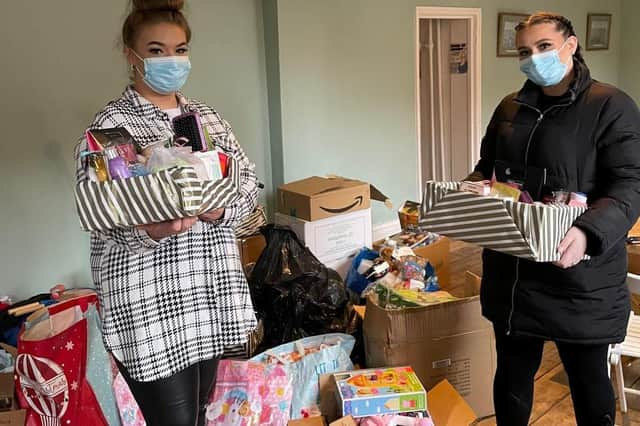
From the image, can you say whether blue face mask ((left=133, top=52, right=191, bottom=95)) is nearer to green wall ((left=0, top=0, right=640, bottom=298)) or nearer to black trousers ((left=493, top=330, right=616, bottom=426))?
black trousers ((left=493, top=330, right=616, bottom=426))

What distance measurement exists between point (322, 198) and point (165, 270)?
5.90ft

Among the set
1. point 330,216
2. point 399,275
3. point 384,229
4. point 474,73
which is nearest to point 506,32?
point 474,73

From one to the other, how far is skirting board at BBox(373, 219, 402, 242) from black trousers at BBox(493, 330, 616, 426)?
249cm

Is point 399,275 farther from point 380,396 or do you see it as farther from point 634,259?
point 634,259

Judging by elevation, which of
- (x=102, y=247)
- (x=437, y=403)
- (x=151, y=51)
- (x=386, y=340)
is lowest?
(x=437, y=403)

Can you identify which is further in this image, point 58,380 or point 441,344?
point 441,344

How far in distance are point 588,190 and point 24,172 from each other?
2.26 m

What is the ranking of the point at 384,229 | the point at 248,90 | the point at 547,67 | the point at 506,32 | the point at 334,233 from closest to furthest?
the point at 547,67 → the point at 334,233 → the point at 248,90 → the point at 384,229 → the point at 506,32

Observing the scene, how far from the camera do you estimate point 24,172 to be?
256 cm

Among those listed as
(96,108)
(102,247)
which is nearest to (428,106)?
(96,108)

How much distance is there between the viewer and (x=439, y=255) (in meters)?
3.24

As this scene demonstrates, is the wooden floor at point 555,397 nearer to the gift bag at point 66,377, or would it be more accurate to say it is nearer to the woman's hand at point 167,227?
the gift bag at point 66,377

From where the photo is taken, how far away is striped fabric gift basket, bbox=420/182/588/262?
130 cm

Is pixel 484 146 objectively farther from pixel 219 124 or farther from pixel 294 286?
pixel 294 286
